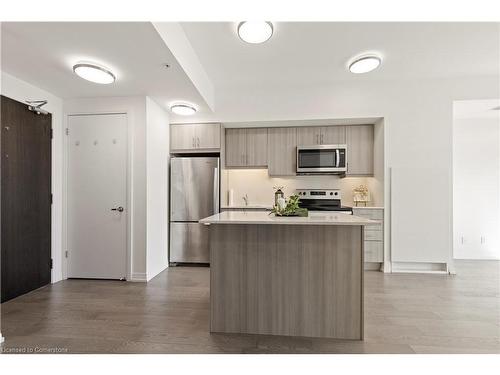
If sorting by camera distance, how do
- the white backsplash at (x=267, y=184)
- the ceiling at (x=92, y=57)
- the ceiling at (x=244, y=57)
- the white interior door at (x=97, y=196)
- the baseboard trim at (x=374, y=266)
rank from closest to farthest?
the ceiling at (x=92, y=57), the ceiling at (x=244, y=57), the white interior door at (x=97, y=196), the baseboard trim at (x=374, y=266), the white backsplash at (x=267, y=184)

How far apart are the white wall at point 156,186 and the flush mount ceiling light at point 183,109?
22 centimetres

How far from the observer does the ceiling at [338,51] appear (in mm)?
2516

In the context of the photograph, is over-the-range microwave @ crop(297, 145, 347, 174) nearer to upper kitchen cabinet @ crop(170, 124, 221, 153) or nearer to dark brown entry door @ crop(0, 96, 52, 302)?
upper kitchen cabinet @ crop(170, 124, 221, 153)

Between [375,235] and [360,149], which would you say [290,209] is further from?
[360,149]

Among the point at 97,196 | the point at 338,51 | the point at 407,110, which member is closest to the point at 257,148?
the point at 338,51

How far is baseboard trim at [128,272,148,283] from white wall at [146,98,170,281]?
2.1 inches

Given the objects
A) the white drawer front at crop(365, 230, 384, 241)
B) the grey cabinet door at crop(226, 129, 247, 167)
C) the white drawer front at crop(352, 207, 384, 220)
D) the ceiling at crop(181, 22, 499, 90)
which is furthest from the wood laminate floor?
the ceiling at crop(181, 22, 499, 90)

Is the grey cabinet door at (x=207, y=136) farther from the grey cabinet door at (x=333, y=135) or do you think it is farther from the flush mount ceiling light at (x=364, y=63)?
the flush mount ceiling light at (x=364, y=63)

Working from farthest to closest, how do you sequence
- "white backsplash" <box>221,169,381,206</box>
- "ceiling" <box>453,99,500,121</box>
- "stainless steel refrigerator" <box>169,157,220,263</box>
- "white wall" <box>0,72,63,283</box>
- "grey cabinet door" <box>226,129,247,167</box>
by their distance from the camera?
"white backsplash" <box>221,169,381,206</box>, "grey cabinet door" <box>226,129,247,167</box>, "stainless steel refrigerator" <box>169,157,220,263</box>, "ceiling" <box>453,99,500,121</box>, "white wall" <box>0,72,63,283</box>

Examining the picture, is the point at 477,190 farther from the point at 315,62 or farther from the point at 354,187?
the point at 315,62

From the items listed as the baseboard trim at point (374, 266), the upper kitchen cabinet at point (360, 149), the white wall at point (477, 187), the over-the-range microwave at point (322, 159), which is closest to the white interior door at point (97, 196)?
the over-the-range microwave at point (322, 159)

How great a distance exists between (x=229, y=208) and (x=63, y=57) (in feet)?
8.54

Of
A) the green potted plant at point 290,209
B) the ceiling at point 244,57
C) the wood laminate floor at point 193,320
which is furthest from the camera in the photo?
the green potted plant at point 290,209

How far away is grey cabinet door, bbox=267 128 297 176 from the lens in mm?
4125
